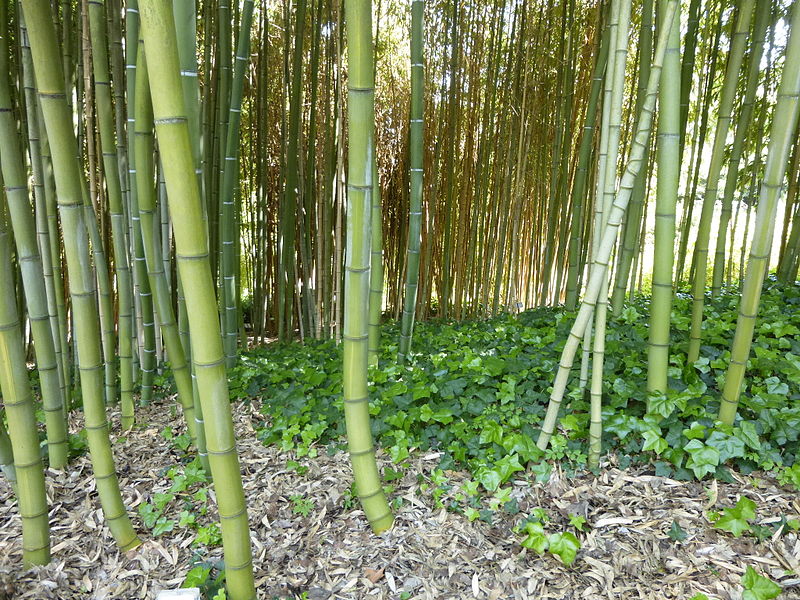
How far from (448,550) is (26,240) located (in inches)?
50.2

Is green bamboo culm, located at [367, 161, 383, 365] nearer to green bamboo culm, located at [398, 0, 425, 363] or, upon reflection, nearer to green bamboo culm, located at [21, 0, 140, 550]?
green bamboo culm, located at [398, 0, 425, 363]

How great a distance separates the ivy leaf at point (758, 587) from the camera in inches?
40.3

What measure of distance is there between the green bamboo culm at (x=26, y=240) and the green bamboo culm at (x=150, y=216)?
0.24m

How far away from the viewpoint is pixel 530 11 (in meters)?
3.38

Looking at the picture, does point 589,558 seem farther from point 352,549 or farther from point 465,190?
point 465,190

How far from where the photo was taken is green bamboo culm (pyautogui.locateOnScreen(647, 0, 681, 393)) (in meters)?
1.29

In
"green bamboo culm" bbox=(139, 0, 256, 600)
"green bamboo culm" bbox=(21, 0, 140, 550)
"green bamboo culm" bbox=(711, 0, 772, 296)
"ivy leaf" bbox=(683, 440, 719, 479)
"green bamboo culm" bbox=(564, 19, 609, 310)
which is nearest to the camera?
"green bamboo culm" bbox=(139, 0, 256, 600)

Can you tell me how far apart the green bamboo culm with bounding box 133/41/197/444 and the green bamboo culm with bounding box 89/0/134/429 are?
0.29 meters

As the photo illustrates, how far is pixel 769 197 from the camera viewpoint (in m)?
1.23

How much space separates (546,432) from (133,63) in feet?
5.24

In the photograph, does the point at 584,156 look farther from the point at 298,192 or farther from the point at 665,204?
the point at 298,192

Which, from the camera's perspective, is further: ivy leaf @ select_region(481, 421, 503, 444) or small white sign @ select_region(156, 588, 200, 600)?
ivy leaf @ select_region(481, 421, 503, 444)

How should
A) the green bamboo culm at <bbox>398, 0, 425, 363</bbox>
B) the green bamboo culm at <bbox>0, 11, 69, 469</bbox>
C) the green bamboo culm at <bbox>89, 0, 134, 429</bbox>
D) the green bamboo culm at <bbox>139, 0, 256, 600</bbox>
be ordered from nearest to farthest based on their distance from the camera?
the green bamboo culm at <bbox>139, 0, 256, 600</bbox>
the green bamboo culm at <bbox>0, 11, 69, 469</bbox>
the green bamboo culm at <bbox>89, 0, 134, 429</bbox>
the green bamboo culm at <bbox>398, 0, 425, 363</bbox>

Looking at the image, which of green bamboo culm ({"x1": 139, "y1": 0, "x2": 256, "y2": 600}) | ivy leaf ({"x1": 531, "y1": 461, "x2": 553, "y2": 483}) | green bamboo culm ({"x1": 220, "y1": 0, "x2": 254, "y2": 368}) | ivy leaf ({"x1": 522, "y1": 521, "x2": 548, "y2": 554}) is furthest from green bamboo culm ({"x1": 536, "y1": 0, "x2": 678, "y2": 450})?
green bamboo culm ({"x1": 220, "y1": 0, "x2": 254, "y2": 368})
